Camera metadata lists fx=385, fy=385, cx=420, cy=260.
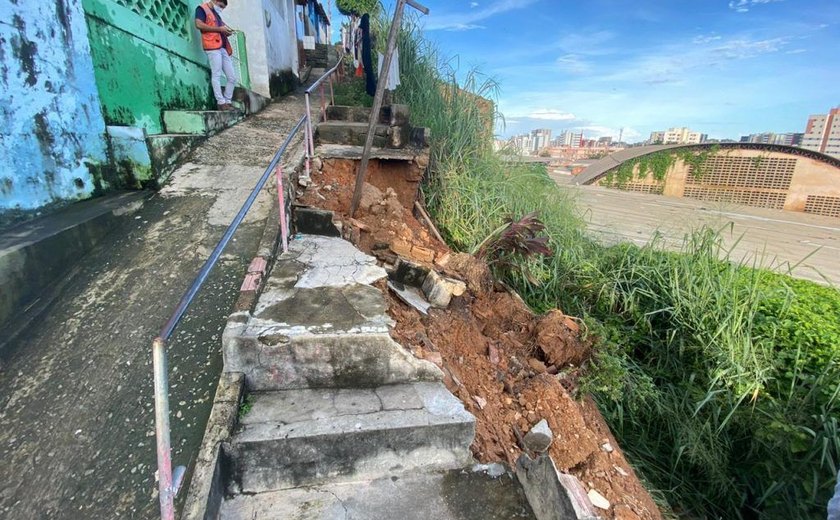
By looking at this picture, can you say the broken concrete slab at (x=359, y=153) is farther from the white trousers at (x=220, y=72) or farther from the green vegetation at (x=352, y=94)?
the green vegetation at (x=352, y=94)

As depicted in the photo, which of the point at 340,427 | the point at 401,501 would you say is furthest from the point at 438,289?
the point at 401,501

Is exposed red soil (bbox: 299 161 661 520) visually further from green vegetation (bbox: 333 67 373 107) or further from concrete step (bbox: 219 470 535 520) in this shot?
green vegetation (bbox: 333 67 373 107)

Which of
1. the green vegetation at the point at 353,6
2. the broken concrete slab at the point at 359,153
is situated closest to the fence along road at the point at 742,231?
the broken concrete slab at the point at 359,153

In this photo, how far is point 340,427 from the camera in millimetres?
1774

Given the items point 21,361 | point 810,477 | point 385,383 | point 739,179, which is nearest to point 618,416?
point 810,477

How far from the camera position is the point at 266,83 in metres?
7.20

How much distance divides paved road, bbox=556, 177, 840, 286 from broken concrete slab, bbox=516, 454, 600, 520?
14.0ft

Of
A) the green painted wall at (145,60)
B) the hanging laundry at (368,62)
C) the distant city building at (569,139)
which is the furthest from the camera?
the distant city building at (569,139)

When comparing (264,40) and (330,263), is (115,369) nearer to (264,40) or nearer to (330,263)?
(330,263)

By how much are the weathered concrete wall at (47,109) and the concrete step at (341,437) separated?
2.25m

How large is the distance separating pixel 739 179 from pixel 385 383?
66.8 ft

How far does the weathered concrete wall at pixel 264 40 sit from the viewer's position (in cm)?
A: 670

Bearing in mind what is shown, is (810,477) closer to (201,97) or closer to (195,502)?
(195,502)

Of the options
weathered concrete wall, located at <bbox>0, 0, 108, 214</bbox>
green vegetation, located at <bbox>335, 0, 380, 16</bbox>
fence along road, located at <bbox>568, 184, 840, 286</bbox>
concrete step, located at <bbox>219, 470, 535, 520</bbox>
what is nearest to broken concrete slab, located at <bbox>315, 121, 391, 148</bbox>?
weathered concrete wall, located at <bbox>0, 0, 108, 214</bbox>
